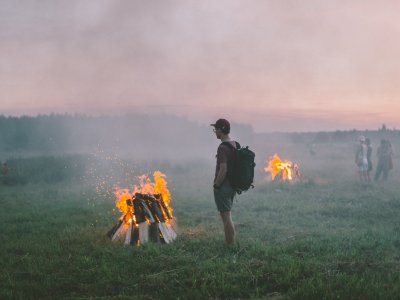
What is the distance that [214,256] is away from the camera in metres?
7.86

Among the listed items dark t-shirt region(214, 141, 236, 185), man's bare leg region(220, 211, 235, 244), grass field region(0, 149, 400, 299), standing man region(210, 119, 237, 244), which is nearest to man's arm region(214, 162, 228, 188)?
standing man region(210, 119, 237, 244)

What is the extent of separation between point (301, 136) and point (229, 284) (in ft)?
402

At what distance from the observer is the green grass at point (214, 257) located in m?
6.08

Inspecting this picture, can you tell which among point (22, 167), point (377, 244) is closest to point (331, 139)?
point (22, 167)

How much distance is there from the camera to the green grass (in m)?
6.08

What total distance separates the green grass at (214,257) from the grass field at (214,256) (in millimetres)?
21

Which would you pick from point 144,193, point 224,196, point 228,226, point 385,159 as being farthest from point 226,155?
point 385,159

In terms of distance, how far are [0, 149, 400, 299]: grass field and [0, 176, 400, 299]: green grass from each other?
0.02 metres

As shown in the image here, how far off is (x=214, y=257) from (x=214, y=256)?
0.12 metres

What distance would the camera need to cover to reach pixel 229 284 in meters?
6.12

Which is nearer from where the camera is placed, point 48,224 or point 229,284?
point 229,284

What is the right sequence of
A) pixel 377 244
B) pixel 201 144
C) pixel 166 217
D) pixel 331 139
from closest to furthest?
pixel 377 244
pixel 166 217
pixel 201 144
pixel 331 139

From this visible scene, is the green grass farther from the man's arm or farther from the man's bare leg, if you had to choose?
the man's arm

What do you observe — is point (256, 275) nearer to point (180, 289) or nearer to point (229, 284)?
point (229, 284)
